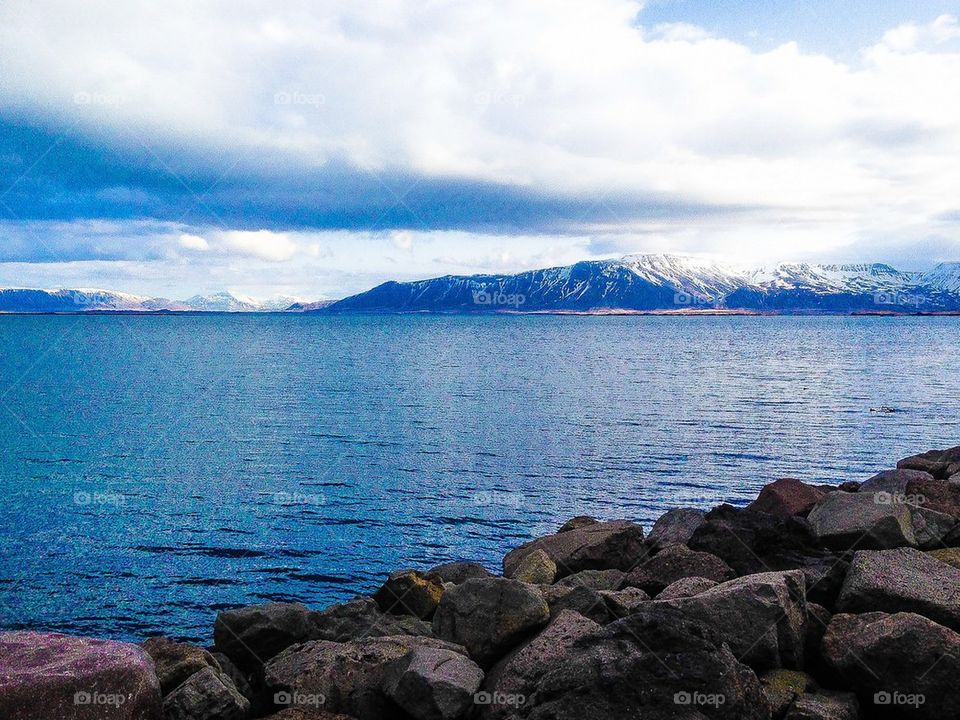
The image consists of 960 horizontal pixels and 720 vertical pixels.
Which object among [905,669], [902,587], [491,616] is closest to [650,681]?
[905,669]

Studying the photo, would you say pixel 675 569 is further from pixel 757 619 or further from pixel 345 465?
pixel 345 465

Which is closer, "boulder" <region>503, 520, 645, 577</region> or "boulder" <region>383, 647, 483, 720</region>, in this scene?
"boulder" <region>383, 647, 483, 720</region>

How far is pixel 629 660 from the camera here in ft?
30.6

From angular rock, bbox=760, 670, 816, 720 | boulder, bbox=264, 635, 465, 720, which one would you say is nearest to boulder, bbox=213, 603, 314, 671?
boulder, bbox=264, 635, 465, 720

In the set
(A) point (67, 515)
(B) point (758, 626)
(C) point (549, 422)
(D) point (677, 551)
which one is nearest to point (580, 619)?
(B) point (758, 626)

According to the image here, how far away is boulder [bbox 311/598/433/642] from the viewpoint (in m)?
15.3

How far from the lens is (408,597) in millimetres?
17438

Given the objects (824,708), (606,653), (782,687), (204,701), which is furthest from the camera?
(204,701)

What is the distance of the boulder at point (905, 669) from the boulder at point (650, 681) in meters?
1.78

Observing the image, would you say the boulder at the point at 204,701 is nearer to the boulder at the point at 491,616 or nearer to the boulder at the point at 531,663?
the boulder at the point at 531,663

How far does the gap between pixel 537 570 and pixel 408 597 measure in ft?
10.5

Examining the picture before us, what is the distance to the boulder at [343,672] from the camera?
1165cm

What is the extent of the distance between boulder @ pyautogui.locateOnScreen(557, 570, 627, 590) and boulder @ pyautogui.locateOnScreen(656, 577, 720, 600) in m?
4.28

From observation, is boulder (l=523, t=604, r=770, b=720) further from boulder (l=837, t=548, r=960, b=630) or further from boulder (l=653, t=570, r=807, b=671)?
boulder (l=837, t=548, r=960, b=630)
